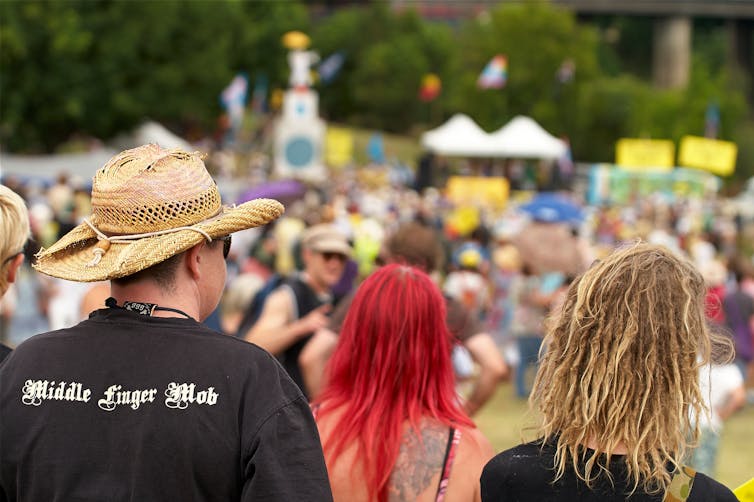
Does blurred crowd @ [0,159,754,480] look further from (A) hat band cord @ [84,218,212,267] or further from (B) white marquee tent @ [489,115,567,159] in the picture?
(B) white marquee tent @ [489,115,567,159]

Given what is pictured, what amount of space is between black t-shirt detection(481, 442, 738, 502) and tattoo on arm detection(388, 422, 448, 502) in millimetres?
474

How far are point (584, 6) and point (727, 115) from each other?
27.4 meters

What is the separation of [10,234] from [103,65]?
36471 mm

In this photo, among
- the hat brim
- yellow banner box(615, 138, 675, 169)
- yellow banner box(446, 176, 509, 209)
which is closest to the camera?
the hat brim

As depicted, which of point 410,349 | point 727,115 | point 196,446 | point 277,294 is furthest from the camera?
point 727,115

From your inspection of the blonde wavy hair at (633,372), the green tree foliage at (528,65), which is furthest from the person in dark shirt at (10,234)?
the green tree foliage at (528,65)

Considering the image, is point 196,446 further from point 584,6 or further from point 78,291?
point 584,6

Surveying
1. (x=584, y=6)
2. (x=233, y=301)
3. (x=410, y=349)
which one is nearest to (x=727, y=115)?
(x=584, y=6)

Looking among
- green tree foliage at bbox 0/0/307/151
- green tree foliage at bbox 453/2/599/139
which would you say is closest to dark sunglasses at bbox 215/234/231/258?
green tree foliage at bbox 0/0/307/151

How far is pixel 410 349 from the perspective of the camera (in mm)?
3094

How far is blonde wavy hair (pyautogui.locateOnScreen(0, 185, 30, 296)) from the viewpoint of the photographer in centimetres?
299

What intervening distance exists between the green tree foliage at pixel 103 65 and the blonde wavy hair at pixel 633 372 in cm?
3530

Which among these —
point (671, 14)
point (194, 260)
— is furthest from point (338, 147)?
point (671, 14)

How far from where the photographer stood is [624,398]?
90.4 inches
